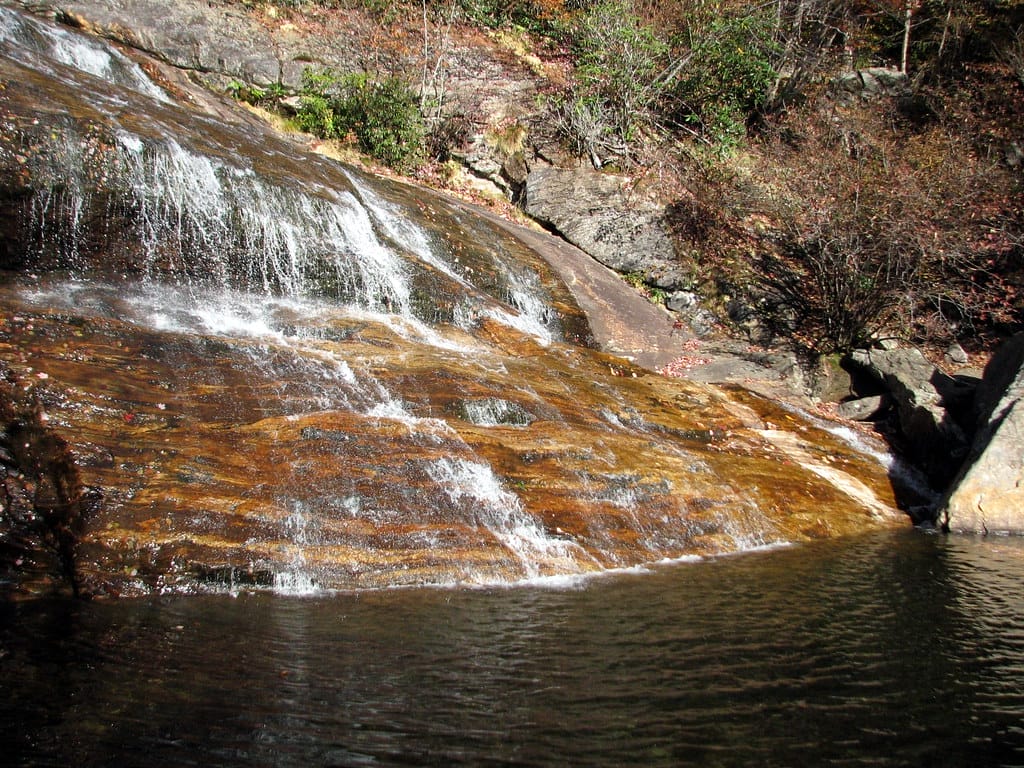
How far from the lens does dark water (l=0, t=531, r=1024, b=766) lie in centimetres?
314

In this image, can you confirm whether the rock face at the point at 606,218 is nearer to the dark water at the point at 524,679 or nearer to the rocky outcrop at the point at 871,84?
the rocky outcrop at the point at 871,84

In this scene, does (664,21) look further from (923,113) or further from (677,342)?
(677,342)

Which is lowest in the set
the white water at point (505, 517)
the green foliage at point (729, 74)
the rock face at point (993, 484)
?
the white water at point (505, 517)

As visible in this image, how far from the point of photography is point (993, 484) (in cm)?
912

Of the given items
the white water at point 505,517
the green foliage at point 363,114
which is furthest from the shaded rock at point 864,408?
the green foliage at point 363,114

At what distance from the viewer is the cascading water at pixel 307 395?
5965mm

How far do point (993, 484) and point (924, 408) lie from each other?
2837 mm

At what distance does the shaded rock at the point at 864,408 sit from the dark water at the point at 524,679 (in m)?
7.94

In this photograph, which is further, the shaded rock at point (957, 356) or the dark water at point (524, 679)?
the shaded rock at point (957, 356)

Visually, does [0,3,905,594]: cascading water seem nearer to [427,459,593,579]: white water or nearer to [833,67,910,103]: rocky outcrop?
[427,459,593,579]: white water

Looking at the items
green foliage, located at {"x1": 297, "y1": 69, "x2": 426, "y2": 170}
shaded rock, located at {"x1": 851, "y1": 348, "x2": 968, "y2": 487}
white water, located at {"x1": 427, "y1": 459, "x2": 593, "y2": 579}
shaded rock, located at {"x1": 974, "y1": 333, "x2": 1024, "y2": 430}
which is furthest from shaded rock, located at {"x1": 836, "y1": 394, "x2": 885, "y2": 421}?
green foliage, located at {"x1": 297, "y1": 69, "x2": 426, "y2": 170}

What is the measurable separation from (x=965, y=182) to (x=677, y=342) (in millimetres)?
7322

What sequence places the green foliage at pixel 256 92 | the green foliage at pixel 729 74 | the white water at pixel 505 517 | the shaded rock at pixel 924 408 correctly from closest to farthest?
1. the white water at pixel 505 517
2. the shaded rock at pixel 924 408
3. the green foliage at pixel 256 92
4. the green foliage at pixel 729 74

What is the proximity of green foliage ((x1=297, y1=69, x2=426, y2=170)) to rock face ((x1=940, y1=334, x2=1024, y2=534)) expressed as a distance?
16.1 metres
